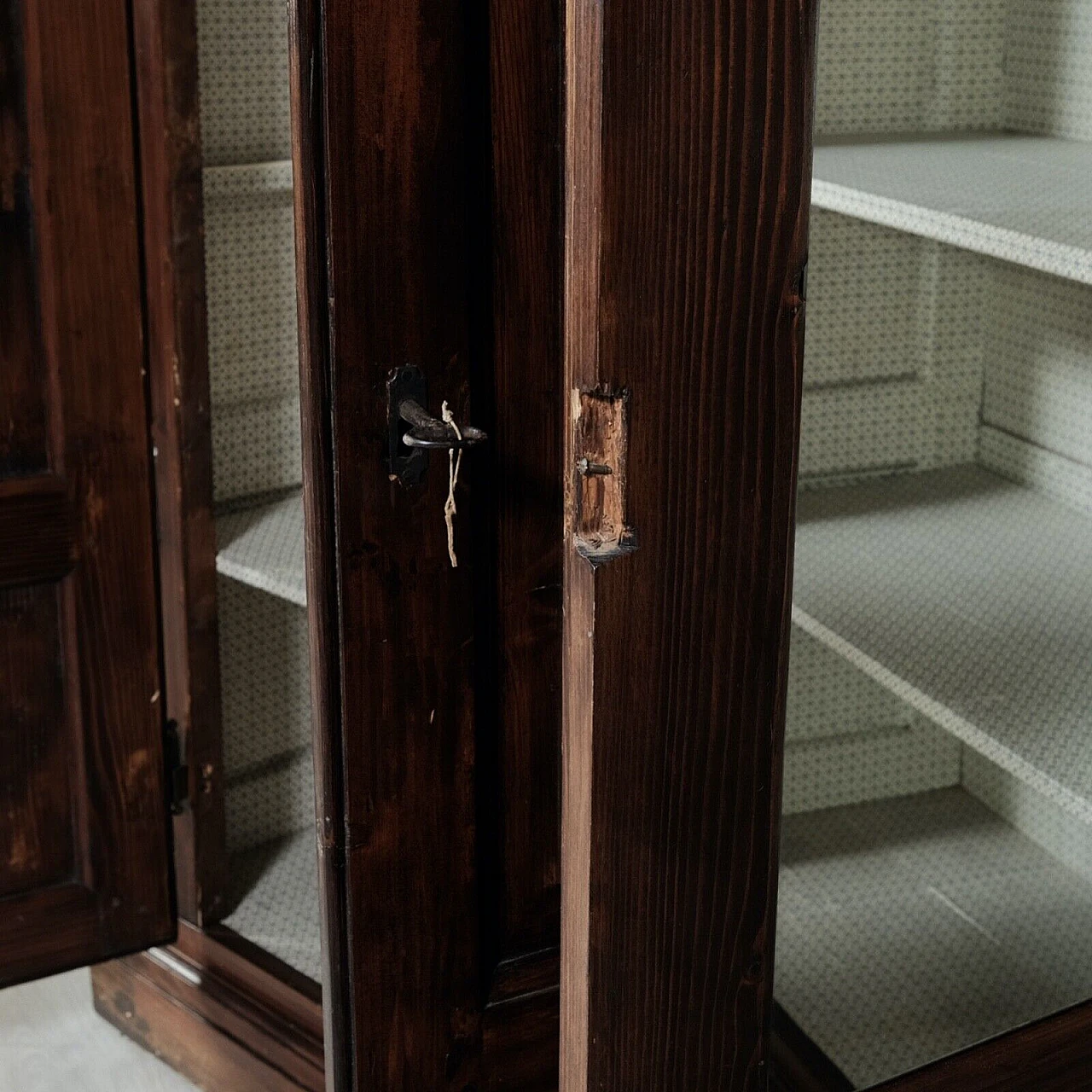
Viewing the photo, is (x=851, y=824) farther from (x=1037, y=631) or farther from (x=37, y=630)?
(x=37, y=630)

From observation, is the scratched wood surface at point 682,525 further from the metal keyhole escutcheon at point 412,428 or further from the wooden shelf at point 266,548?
the wooden shelf at point 266,548

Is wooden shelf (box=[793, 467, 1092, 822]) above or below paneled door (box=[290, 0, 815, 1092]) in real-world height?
below

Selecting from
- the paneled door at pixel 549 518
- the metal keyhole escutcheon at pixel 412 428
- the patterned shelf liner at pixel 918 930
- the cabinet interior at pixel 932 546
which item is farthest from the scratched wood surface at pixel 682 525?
the patterned shelf liner at pixel 918 930

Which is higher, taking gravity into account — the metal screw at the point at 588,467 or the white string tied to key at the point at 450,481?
the metal screw at the point at 588,467

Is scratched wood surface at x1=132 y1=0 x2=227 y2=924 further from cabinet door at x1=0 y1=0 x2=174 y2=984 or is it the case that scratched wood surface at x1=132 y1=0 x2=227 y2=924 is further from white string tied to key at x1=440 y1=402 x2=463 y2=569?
white string tied to key at x1=440 y1=402 x2=463 y2=569

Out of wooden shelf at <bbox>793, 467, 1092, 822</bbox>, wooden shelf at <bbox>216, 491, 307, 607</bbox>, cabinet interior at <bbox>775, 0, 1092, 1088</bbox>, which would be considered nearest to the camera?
wooden shelf at <bbox>793, 467, 1092, 822</bbox>

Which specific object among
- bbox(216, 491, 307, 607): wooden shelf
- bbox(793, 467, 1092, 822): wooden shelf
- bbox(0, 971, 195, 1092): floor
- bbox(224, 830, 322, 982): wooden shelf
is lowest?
Result: bbox(0, 971, 195, 1092): floor

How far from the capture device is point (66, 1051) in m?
2.08

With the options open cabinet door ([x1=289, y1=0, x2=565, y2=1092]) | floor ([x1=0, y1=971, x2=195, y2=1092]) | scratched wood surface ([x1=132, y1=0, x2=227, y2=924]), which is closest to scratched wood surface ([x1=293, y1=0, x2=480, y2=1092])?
open cabinet door ([x1=289, y1=0, x2=565, y2=1092])

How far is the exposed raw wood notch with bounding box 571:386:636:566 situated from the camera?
2.42ft

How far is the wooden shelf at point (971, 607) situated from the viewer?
1.35 m

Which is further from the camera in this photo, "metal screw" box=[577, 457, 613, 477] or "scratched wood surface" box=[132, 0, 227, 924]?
"scratched wood surface" box=[132, 0, 227, 924]

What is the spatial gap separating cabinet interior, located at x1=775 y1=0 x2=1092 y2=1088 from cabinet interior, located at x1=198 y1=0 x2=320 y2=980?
0.68 m

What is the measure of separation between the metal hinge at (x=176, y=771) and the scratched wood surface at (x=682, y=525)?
3.75 ft
